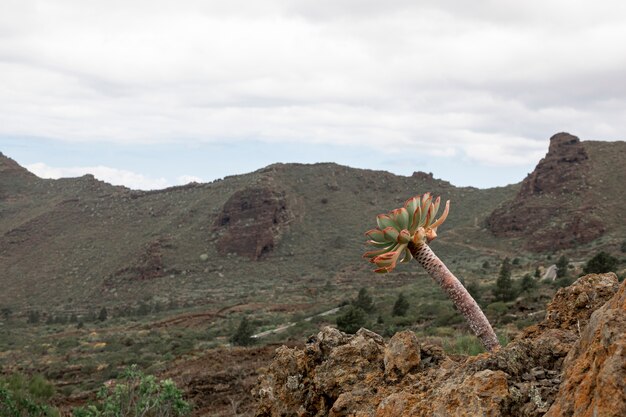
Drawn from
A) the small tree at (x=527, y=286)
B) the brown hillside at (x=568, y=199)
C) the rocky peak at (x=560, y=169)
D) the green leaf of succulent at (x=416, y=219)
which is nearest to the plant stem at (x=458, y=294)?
the green leaf of succulent at (x=416, y=219)

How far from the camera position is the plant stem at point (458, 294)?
3.64m

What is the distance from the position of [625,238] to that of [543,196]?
1496 centimetres

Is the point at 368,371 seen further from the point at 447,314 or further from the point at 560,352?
the point at 447,314

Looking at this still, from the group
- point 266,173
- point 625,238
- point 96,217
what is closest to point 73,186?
point 96,217

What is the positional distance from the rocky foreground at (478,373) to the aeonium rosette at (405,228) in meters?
0.66

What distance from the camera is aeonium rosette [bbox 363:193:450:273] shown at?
12.1 ft

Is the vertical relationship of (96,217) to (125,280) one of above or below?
above

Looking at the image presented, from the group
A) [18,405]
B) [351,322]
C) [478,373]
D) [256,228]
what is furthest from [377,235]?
[256,228]

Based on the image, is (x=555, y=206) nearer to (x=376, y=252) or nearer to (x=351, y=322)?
(x=351, y=322)

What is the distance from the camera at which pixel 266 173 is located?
78375 millimetres

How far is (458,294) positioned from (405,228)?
22.9 inches

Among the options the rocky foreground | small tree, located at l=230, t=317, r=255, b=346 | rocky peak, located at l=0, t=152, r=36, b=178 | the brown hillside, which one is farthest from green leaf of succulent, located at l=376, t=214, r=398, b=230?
rocky peak, located at l=0, t=152, r=36, b=178

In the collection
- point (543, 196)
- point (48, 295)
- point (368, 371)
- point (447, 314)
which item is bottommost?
point (48, 295)

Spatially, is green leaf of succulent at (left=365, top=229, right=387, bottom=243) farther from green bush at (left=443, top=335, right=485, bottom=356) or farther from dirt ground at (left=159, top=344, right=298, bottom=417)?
dirt ground at (left=159, top=344, right=298, bottom=417)
